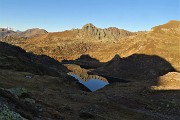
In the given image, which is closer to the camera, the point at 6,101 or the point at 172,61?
the point at 6,101

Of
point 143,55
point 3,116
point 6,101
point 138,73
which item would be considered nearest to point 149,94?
point 6,101

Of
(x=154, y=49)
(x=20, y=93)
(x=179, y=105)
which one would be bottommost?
(x=179, y=105)

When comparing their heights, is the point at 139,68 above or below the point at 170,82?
above

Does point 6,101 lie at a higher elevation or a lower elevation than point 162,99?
higher

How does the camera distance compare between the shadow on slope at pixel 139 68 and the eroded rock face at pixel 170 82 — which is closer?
the eroded rock face at pixel 170 82

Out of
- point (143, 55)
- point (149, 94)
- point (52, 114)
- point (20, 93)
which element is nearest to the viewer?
point (52, 114)

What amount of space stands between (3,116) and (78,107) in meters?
24.6

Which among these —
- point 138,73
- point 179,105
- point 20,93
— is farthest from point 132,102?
point 138,73

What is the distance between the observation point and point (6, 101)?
26.8m

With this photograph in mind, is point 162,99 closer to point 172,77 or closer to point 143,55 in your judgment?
point 172,77

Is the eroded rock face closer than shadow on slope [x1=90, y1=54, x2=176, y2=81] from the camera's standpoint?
Yes

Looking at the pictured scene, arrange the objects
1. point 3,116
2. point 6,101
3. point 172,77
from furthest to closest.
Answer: point 172,77, point 6,101, point 3,116

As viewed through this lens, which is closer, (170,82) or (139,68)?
(170,82)

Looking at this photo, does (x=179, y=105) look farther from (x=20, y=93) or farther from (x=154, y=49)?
(x=154, y=49)
